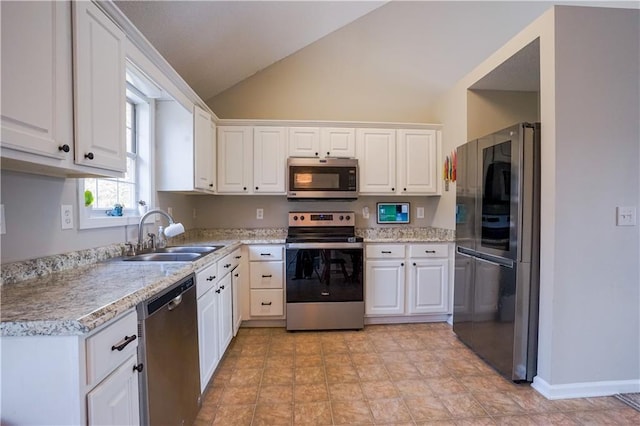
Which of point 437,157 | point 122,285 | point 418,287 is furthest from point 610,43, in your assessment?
point 122,285

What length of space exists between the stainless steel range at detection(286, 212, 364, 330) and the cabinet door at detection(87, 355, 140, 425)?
1827 mm

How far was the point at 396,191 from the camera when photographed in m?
3.22

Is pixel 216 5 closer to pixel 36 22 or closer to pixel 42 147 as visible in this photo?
pixel 36 22

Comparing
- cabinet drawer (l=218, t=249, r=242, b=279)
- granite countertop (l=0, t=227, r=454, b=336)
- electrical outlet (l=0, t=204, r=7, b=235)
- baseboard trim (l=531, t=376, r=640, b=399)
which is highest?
electrical outlet (l=0, t=204, r=7, b=235)

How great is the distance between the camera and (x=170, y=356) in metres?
1.27

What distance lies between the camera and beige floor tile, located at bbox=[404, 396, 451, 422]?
1673 mm

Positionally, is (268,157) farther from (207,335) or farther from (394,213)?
(207,335)

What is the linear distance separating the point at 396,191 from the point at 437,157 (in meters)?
0.60

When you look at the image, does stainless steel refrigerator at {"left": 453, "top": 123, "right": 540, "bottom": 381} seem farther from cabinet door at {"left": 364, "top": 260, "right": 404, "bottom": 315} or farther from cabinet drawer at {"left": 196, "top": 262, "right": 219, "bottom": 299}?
cabinet drawer at {"left": 196, "top": 262, "right": 219, "bottom": 299}

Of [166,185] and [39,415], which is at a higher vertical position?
[166,185]

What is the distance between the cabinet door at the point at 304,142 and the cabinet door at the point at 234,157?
431mm

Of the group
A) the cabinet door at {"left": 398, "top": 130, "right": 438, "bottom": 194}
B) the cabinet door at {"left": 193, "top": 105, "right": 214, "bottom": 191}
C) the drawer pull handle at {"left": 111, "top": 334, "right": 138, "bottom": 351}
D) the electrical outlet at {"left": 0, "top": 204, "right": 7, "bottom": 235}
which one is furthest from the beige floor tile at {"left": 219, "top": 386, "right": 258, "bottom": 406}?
the cabinet door at {"left": 398, "top": 130, "right": 438, "bottom": 194}

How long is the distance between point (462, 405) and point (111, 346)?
1.90 m

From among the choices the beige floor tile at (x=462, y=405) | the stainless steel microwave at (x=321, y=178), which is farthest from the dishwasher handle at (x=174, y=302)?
the stainless steel microwave at (x=321, y=178)
